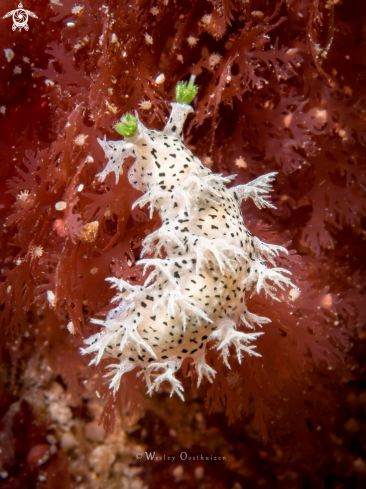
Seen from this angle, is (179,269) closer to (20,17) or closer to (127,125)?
(127,125)

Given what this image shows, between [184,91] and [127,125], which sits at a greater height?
[184,91]

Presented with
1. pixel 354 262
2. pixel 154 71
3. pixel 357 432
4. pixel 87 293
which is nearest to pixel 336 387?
pixel 357 432

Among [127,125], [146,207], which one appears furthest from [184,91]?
[146,207]

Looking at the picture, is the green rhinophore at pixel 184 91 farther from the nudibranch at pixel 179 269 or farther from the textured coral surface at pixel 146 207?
the textured coral surface at pixel 146 207

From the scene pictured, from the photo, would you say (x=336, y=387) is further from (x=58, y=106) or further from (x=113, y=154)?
(x=58, y=106)

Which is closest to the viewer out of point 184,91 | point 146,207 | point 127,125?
point 127,125

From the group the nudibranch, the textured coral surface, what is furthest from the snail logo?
the nudibranch

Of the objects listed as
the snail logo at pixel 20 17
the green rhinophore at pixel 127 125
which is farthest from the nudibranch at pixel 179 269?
the snail logo at pixel 20 17
